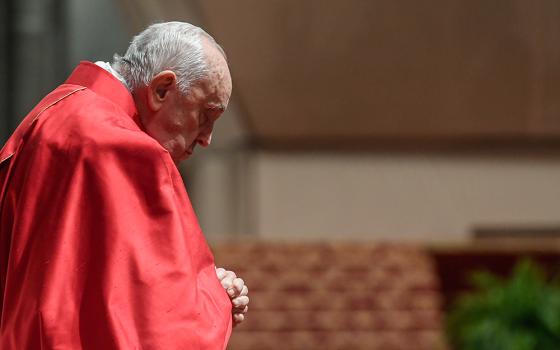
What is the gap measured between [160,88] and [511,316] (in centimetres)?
508

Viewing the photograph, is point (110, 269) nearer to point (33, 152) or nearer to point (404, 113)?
point (33, 152)

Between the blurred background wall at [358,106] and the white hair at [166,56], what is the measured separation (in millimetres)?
4693

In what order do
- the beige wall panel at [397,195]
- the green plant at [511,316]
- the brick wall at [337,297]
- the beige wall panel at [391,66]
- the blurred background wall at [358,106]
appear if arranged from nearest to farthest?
the green plant at [511,316] < the blurred background wall at [358,106] < the beige wall panel at [391,66] < the brick wall at [337,297] < the beige wall panel at [397,195]

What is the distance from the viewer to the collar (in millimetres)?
1808

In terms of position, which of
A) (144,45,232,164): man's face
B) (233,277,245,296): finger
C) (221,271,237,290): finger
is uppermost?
(144,45,232,164): man's face

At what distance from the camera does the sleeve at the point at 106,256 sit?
1592 mm

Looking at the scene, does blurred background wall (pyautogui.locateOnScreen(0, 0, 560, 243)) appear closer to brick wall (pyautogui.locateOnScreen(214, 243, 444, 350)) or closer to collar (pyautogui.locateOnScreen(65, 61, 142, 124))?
brick wall (pyautogui.locateOnScreen(214, 243, 444, 350))

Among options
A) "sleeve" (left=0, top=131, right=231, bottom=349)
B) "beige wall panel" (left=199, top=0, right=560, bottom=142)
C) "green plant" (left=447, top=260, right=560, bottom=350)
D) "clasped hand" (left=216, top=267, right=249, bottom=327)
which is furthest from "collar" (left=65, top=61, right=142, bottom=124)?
"beige wall panel" (left=199, top=0, right=560, bottom=142)

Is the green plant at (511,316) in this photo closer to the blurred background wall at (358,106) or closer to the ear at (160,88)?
the blurred background wall at (358,106)

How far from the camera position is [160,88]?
1.81 meters

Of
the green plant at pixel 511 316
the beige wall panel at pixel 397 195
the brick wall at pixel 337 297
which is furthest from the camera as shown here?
the beige wall panel at pixel 397 195

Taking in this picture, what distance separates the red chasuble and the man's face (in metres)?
0.11

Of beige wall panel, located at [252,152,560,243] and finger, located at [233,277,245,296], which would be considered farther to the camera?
beige wall panel, located at [252,152,560,243]

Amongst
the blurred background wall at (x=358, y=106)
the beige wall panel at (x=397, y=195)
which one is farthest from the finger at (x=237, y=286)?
the beige wall panel at (x=397, y=195)
